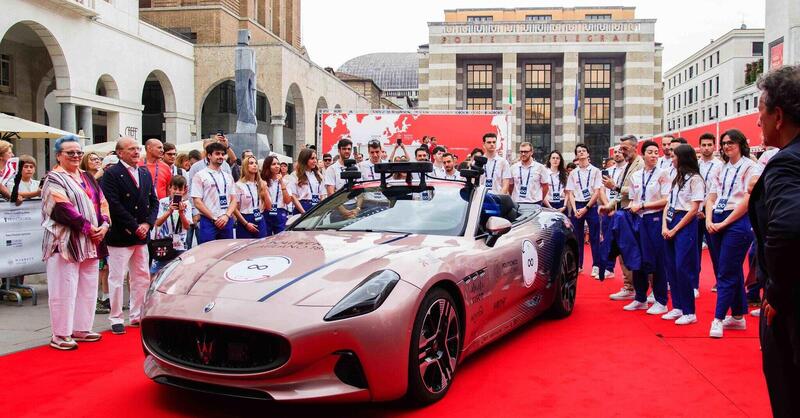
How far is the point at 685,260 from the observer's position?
21.6 feet

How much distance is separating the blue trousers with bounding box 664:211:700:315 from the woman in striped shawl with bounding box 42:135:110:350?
17.9ft

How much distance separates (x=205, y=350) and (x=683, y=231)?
4.82 meters

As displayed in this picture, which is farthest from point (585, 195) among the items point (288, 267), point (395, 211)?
point (288, 267)

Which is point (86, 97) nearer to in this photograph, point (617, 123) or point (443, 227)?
point (443, 227)

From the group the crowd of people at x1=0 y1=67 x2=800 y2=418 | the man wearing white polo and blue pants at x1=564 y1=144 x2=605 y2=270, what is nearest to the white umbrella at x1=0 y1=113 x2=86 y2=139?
the crowd of people at x1=0 y1=67 x2=800 y2=418

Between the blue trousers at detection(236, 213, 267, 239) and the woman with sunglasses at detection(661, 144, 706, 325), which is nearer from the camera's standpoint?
the woman with sunglasses at detection(661, 144, 706, 325)

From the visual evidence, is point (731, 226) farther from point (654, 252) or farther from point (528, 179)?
point (528, 179)

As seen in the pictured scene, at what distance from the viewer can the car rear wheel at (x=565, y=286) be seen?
6.74 m

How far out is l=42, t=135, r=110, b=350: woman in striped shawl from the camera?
5727 mm

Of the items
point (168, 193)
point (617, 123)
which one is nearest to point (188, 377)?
point (168, 193)

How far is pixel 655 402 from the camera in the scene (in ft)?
14.1

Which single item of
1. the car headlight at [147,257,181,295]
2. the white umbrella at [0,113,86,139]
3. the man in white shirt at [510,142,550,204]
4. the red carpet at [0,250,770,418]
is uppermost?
the white umbrella at [0,113,86,139]

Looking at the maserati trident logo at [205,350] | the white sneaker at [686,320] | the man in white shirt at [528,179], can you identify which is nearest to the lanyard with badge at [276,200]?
the man in white shirt at [528,179]

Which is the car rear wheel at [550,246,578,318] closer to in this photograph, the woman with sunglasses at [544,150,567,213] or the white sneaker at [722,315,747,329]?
the white sneaker at [722,315,747,329]
